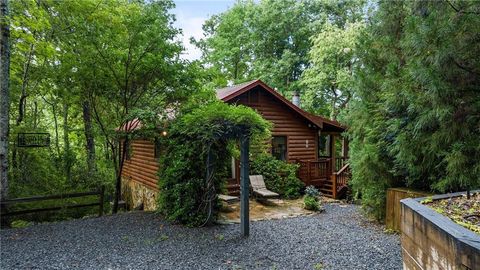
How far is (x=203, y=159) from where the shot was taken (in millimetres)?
6887

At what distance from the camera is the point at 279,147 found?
460 inches

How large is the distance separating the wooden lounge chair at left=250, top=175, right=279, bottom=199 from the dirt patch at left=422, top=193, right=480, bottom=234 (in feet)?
18.7

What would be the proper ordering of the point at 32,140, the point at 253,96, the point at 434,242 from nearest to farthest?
the point at 434,242
the point at 32,140
the point at 253,96

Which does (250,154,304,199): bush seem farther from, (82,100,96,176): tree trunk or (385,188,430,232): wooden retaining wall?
(82,100,96,176): tree trunk

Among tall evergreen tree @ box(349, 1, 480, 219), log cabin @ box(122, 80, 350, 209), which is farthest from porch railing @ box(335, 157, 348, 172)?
tall evergreen tree @ box(349, 1, 480, 219)

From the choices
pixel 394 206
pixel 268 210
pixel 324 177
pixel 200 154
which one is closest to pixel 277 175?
pixel 324 177

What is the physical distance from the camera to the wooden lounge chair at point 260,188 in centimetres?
909

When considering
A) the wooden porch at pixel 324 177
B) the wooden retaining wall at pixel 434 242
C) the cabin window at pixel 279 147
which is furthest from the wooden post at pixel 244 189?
the cabin window at pixel 279 147

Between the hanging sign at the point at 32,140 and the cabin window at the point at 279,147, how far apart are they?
730cm

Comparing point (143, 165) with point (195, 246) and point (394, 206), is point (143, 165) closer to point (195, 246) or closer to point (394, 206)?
point (195, 246)

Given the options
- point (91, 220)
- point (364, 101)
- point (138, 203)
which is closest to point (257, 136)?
point (364, 101)

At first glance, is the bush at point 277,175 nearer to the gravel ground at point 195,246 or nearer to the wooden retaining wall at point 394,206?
the gravel ground at point 195,246

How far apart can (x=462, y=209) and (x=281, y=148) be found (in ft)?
28.2

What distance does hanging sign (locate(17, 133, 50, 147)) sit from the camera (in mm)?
7578
